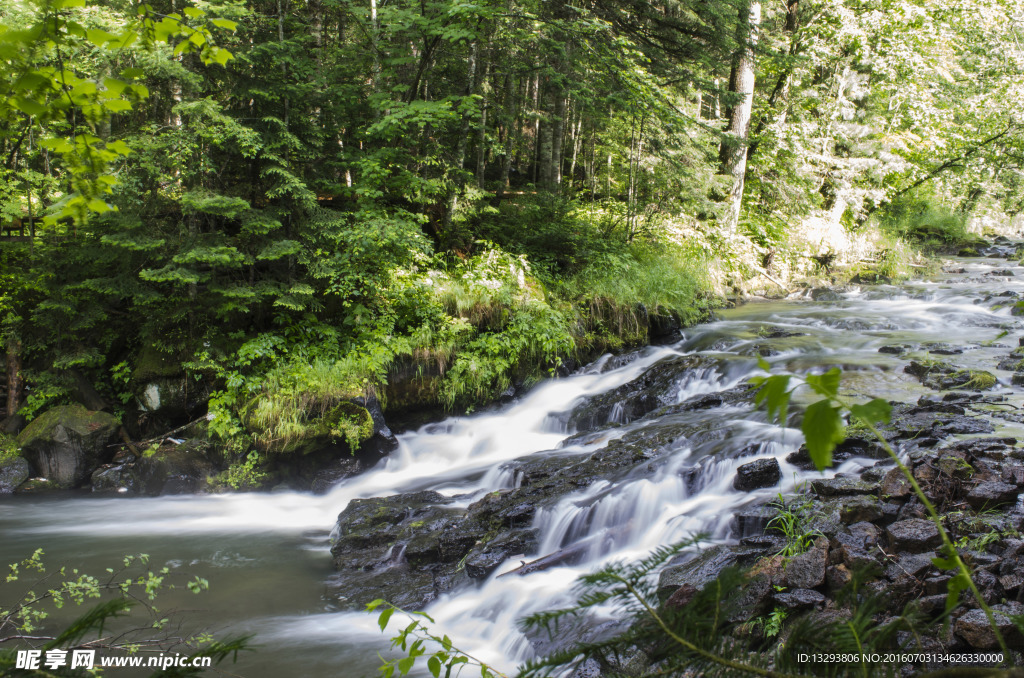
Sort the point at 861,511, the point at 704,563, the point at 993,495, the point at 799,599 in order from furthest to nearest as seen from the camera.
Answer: the point at 704,563 → the point at 861,511 → the point at 993,495 → the point at 799,599

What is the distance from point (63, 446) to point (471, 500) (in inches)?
230

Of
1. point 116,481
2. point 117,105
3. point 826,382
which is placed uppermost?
point 117,105

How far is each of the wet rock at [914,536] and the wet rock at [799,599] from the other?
74 centimetres

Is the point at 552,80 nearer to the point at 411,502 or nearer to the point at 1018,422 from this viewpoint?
the point at 411,502

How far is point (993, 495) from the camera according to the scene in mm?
4090

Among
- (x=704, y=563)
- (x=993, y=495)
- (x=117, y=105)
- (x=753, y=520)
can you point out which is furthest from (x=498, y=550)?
(x=117, y=105)

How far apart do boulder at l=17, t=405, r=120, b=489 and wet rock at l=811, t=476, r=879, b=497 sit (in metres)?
9.09

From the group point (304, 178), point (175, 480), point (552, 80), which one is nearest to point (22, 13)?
point (304, 178)

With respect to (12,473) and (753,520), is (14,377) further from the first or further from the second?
(753,520)

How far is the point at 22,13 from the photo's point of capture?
748 centimetres

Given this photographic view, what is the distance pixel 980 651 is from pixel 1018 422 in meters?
4.46

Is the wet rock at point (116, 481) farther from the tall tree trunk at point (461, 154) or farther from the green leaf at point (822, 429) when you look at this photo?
the green leaf at point (822, 429)

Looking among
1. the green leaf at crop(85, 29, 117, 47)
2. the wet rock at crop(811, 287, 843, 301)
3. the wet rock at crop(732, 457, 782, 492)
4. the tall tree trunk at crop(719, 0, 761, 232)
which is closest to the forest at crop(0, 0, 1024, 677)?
the wet rock at crop(732, 457, 782, 492)

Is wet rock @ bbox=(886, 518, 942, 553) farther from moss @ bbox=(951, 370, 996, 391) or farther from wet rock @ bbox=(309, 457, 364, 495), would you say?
wet rock @ bbox=(309, 457, 364, 495)
